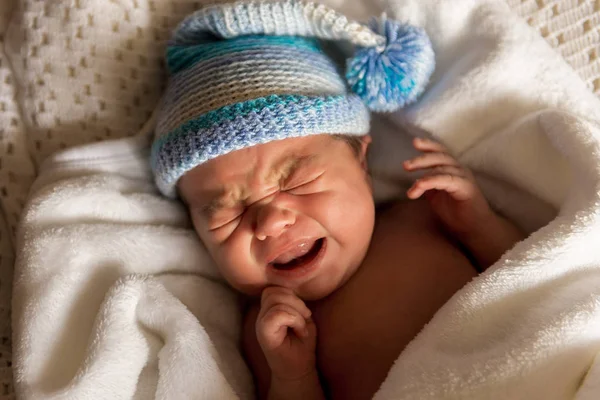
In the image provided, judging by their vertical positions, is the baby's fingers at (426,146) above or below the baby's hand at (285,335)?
above

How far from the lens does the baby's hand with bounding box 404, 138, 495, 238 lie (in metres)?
0.98

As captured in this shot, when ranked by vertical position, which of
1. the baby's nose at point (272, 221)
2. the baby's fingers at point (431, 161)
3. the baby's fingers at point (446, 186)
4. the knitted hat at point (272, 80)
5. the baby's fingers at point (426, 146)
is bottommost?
the baby's nose at point (272, 221)

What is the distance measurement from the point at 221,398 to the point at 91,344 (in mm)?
223

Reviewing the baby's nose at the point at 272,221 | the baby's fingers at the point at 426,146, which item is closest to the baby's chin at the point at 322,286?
the baby's nose at the point at 272,221

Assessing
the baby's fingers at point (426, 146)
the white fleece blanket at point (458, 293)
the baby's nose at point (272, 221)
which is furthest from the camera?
the baby's fingers at point (426, 146)

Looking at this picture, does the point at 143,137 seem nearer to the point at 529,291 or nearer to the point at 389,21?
the point at 389,21

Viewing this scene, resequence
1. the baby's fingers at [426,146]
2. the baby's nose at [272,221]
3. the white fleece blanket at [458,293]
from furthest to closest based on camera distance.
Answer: the baby's fingers at [426,146]
the baby's nose at [272,221]
the white fleece blanket at [458,293]

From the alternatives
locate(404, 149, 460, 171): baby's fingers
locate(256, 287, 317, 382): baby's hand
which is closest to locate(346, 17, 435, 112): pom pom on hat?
locate(404, 149, 460, 171): baby's fingers

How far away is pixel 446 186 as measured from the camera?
3.23 ft

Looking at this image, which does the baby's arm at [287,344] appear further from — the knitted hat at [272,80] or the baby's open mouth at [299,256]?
the knitted hat at [272,80]

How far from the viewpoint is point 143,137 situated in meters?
1.14

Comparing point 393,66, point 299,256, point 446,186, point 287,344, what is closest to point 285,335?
point 287,344

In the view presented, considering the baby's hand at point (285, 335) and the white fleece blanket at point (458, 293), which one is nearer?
the white fleece blanket at point (458, 293)

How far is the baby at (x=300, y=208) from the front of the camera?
0.93 meters
